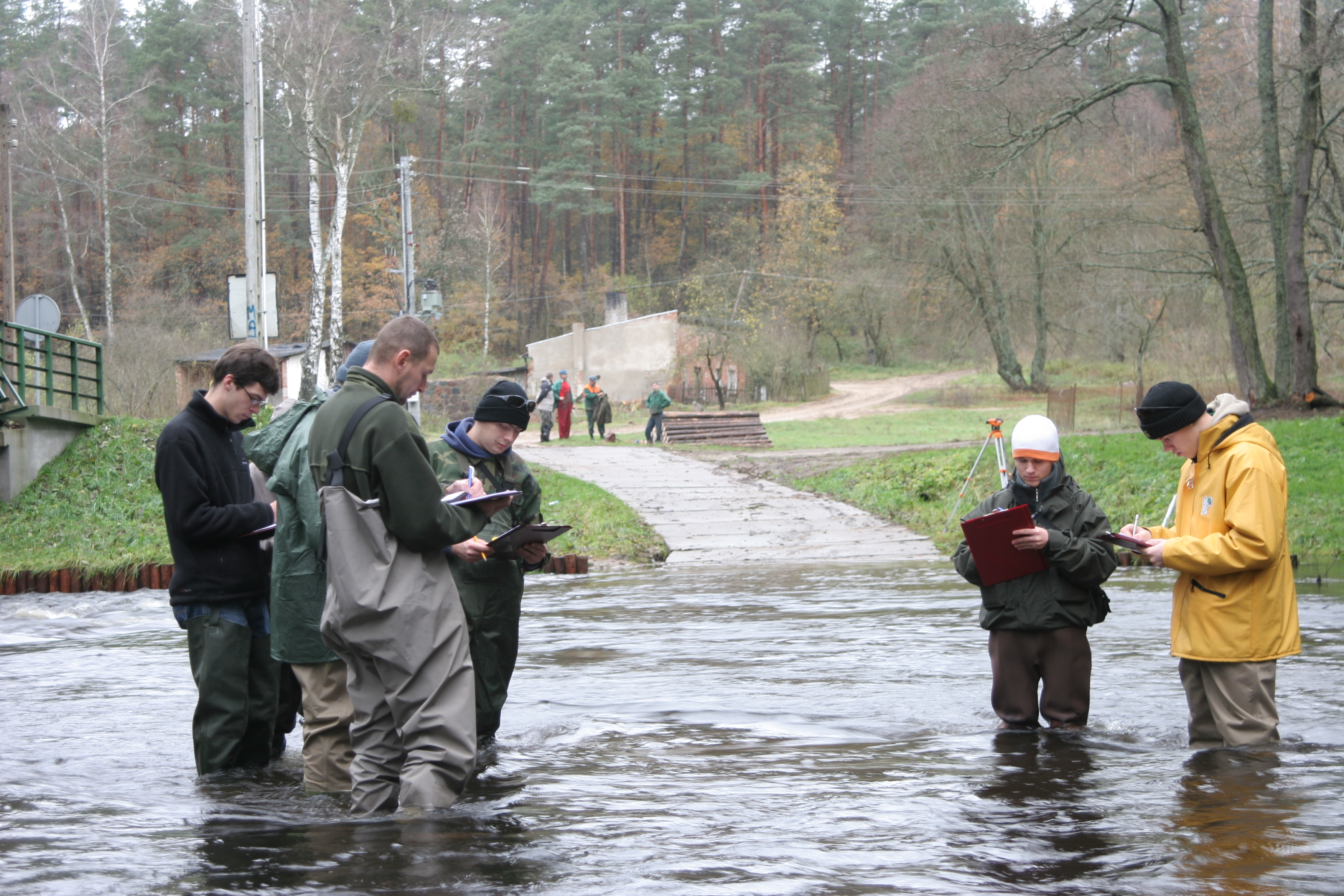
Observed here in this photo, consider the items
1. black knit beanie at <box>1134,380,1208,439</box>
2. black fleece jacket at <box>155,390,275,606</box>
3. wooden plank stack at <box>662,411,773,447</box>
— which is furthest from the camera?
wooden plank stack at <box>662,411,773,447</box>

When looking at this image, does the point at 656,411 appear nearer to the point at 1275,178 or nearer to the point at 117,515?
the point at 1275,178

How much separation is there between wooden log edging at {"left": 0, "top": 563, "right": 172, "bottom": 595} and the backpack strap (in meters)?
10.4

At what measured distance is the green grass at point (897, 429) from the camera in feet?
97.3

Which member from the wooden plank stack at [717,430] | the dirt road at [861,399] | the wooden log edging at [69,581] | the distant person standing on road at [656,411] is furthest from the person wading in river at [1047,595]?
the dirt road at [861,399]

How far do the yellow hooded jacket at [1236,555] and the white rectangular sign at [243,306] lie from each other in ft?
50.8

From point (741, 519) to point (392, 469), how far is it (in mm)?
13659

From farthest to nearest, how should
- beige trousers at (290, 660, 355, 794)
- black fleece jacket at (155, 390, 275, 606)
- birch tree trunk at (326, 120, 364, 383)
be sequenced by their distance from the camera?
birch tree trunk at (326, 120, 364, 383)
black fleece jacket at (155, 390, 275, 606)
beige trousers at (290, 660, 355, 794)

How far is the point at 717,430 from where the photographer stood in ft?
101

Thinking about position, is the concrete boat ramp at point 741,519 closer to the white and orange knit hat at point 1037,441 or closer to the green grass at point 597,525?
the green grass at point 597,525

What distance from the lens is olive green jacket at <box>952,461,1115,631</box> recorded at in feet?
18.7

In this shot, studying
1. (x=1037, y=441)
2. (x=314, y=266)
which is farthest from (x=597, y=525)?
(x=314, y=266)

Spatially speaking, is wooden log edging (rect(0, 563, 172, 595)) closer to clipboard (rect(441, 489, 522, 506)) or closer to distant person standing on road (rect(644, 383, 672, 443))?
clipboard (rect(441, 489, 522, 506))

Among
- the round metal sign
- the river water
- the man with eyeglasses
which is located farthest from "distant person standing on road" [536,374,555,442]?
the man with eyeglasses

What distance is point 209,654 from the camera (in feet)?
17.6
